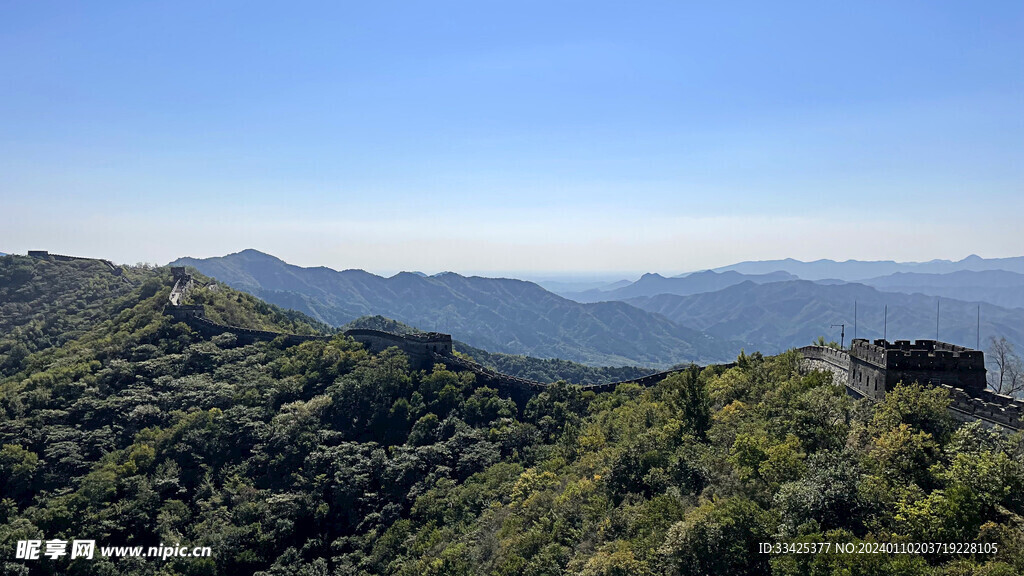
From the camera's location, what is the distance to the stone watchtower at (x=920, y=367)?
1432 inches

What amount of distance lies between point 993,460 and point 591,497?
26006 millimetres

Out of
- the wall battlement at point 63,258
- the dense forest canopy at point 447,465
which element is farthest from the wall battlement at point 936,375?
the wall battlement at point 63,258

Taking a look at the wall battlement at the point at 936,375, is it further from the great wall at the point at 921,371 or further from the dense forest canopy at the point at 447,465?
the dense forest canopy at the point at 447,465

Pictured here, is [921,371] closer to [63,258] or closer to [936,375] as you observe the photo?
[936,375]

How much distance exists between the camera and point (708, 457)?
134 ft

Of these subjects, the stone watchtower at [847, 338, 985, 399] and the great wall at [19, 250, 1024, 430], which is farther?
the stone watchtower at [847, 338, 985, 399]

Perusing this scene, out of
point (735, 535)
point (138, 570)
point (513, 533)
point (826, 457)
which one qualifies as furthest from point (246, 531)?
point (826, 457)

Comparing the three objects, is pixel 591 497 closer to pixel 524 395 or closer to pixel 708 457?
pixel 708 457

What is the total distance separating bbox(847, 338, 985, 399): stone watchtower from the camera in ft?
119

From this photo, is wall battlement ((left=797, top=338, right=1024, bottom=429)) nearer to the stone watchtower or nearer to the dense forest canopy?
the stone watchtower

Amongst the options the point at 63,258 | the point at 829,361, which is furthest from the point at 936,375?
the point at 63,258

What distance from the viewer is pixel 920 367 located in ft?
122

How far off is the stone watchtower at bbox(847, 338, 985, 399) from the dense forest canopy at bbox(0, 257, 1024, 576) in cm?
229

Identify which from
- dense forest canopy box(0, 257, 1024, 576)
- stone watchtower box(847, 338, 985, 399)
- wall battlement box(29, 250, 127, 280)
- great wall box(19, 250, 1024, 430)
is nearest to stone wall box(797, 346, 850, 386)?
great wall box(19, 250, 1024, 430)
